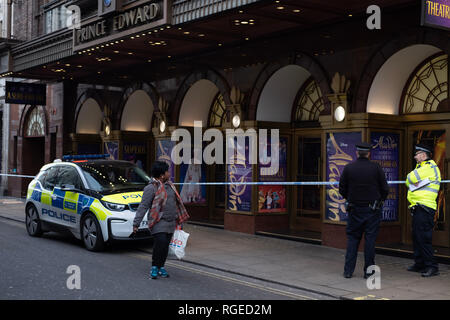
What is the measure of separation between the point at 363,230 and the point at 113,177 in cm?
526

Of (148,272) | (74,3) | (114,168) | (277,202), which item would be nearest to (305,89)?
(277,202)

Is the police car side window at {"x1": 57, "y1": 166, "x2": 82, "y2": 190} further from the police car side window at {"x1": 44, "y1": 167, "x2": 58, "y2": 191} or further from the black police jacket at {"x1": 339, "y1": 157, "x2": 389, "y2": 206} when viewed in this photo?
the black police jacket at {"x1": 339, "y1": 157, "x2": 389, "y2": 206}

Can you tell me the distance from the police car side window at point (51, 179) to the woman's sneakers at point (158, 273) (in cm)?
462

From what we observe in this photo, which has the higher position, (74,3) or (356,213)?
(74,3)

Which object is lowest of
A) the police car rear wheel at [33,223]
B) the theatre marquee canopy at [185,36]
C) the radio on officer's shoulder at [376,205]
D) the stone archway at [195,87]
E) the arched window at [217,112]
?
the police car rear wheel at [33,223]

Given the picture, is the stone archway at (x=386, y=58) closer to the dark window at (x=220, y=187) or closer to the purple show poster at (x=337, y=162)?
the purple show poster at (x=337, y=162)

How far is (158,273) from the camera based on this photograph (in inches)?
325

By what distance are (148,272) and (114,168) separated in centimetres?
359

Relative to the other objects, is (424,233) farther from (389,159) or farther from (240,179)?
(240,179)

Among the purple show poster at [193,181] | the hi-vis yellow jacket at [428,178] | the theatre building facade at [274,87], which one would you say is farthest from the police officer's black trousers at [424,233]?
the purple show poster at [193,181]

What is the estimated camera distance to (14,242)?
1153cm

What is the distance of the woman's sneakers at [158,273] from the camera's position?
8.00 metres

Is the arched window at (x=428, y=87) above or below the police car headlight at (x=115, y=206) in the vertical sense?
above
